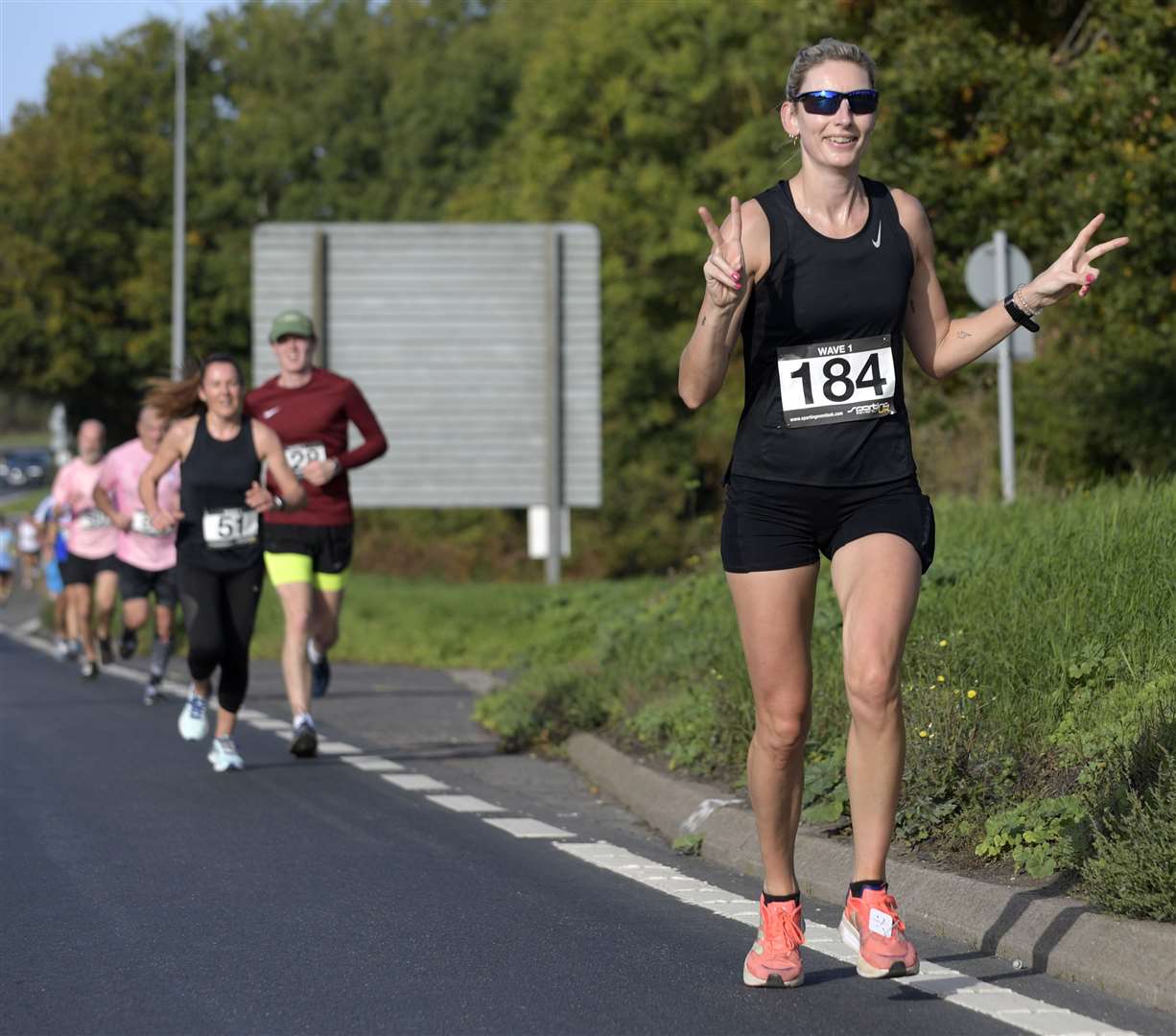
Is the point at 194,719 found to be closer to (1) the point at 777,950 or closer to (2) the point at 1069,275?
(1) the point at 777,950

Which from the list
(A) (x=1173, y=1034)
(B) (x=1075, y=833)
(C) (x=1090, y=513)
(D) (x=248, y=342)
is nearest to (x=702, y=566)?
(C) (x=1090, y=513)

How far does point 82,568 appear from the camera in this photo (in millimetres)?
19031

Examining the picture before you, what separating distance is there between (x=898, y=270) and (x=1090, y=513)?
465 cm

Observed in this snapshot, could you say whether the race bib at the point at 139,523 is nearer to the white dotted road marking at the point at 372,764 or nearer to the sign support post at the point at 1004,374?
the white dotted road marking at the point at 372,764

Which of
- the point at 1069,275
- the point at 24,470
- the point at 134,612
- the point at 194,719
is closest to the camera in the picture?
the point at 1069,275

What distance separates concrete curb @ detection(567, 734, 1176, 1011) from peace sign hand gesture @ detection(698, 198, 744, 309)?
6.24 feet

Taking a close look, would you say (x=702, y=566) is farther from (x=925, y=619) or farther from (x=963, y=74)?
(x=925, y=619)

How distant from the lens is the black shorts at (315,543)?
11.8m

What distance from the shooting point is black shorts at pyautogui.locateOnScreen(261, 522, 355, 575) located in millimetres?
11828

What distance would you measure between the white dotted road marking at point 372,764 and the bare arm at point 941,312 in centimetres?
592

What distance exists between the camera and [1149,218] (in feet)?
55.0

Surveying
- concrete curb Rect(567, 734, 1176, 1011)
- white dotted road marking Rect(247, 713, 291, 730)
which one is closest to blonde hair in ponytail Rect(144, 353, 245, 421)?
white dotted road marking Rect(247, 713, 291, 730)

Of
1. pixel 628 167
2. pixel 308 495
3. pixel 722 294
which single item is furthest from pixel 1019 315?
pixel 628 167

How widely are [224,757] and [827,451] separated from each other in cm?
616
